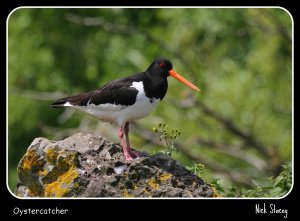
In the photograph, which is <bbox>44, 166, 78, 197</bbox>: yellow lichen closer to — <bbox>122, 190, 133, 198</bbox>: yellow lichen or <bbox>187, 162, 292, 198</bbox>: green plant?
<bbox>122, 190, 133, 198</bbox>: yellow lichen

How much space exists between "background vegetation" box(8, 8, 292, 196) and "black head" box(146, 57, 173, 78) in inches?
284

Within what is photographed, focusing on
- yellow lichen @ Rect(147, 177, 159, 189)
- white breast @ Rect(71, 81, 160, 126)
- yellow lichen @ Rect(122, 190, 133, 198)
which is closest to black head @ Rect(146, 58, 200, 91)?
white breast @ Rect(71, 81, 160, 126)

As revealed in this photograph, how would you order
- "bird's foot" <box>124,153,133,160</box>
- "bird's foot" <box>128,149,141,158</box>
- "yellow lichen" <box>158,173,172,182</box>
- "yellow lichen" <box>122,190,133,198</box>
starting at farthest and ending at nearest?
1. "bird's foot" <box>128,149,141,158</box>
2. "bird's foot" <box>124,153,133,160</box>
3. "yellow lichen" <box>158,173,172,182</box>
4. "yellow lichen" <box>122,190,133,198</box>

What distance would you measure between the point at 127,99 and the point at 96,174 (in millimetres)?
1419

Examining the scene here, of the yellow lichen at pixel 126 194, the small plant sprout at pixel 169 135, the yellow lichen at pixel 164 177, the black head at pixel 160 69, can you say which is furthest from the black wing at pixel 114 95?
the yellow lichen at pixel 126 194

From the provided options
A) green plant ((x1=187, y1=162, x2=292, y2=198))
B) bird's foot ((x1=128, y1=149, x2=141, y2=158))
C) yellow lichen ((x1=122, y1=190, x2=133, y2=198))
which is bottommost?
green plant ((x1=187, y1=162, x2=292, y2=198))

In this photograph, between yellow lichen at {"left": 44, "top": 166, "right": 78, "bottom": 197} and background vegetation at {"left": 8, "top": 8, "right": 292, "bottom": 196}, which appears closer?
yellow lichen at {"left": 44, "top": 166, "right": 78, "bottom": 197}

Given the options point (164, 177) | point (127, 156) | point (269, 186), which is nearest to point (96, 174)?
point (127, 156)

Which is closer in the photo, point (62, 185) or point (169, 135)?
point (62, 185)

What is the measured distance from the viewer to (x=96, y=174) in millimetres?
9797

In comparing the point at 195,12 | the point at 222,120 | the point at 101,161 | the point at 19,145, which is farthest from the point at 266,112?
the point at 101,161

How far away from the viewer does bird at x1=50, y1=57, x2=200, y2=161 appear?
10.8 meters

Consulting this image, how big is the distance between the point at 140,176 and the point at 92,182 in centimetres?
58

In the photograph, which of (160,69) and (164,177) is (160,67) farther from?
(164,177)
